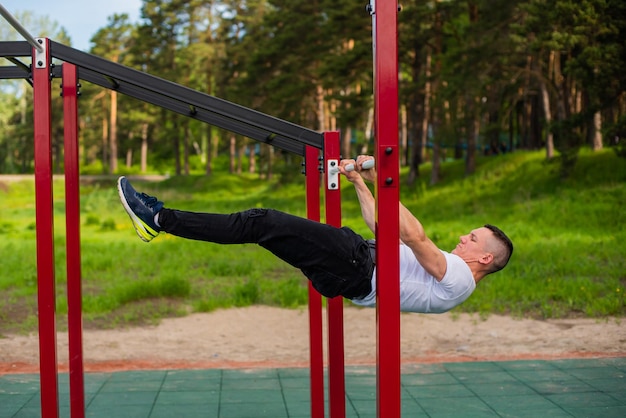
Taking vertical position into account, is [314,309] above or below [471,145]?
below

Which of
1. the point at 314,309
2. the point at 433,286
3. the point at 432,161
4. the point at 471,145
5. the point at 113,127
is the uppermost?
the point at 113,127

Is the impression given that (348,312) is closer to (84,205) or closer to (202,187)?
(84,205)

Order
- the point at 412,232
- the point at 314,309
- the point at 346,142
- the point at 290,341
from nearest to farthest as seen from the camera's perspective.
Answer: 1. the point at 412,232
2. the point at 314,309
3. the point at 290,341
4. the point at 346,142

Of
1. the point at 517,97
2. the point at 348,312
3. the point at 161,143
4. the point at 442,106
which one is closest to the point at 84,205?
the point at 442,106

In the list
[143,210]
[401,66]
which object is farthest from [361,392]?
[401,66]

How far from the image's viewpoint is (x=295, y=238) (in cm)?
289

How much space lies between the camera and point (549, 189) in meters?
15.5

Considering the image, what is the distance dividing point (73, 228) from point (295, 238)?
1066 millimetres

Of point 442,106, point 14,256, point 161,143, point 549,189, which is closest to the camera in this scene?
point 14,256

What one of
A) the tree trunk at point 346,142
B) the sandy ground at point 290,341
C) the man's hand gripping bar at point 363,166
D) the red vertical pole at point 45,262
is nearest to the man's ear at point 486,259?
the man's hand gripping bar at point 363,166

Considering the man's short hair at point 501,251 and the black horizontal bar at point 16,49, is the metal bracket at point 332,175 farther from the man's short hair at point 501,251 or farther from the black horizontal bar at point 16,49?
the black horizontal bar at point 16,49

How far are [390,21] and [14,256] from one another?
13.0 m

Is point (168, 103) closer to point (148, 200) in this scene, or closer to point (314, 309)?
point (148, 200)

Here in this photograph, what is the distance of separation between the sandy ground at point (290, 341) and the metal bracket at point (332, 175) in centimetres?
280
